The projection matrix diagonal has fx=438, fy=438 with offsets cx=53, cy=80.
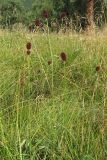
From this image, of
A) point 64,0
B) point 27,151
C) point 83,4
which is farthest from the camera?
point 64,0

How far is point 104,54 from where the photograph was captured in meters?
4.12

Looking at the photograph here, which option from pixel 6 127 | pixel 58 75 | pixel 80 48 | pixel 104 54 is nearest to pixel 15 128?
pixel 6 127

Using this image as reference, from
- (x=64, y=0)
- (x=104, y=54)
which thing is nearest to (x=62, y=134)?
(x=104, y=54)

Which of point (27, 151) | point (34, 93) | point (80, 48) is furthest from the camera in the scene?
point (80, 48)

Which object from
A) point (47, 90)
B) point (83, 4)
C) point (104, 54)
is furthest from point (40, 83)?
point (83, 4)

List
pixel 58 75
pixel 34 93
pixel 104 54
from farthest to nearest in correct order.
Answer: pixel 104 54, pixel 58 75, pixel 34 93

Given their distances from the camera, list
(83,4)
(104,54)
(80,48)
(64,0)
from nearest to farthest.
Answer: (104,54)
(80,48)
(83,4)
(64,0)

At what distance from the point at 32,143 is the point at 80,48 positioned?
2327 mm

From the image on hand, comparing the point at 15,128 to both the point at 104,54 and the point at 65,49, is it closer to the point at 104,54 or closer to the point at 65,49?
the point at 104,54

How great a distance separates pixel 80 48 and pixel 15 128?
2.28m

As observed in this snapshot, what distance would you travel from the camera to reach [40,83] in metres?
3.41

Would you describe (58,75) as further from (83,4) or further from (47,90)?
(83,4)

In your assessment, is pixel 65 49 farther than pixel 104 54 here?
Yes

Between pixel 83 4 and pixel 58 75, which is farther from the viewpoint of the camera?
pixel 83 4
